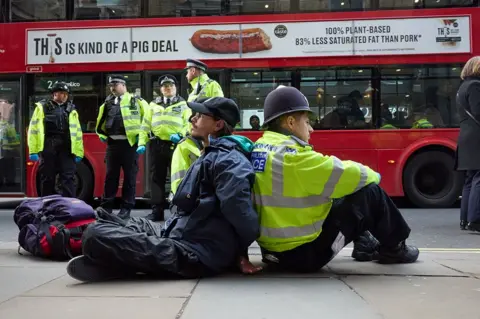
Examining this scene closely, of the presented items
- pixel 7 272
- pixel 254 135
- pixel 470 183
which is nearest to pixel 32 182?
pixel 254 135

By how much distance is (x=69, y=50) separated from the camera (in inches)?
365

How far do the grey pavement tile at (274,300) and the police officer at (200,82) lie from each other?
2742 millimetres

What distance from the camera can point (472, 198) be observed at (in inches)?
225

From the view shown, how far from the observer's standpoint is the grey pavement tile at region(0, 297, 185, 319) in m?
2.49

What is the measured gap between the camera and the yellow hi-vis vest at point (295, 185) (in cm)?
306

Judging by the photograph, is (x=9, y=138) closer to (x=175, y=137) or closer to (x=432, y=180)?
(x=175, y=137)

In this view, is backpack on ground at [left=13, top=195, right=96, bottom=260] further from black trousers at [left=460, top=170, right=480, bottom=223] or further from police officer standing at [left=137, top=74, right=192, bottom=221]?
black trousers at [left=460, top=170, right=480, bottom=223]

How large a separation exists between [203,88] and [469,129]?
310 cm

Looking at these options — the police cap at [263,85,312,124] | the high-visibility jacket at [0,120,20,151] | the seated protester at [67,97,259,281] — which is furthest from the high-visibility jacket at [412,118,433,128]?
the high-visibility jacket at [0,120,20,151]

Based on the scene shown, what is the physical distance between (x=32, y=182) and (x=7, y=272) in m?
6.01

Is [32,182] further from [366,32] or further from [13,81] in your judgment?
[366,32]

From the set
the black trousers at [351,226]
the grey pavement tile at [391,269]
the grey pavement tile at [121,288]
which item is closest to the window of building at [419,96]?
the grey pavement tile at [391,269]

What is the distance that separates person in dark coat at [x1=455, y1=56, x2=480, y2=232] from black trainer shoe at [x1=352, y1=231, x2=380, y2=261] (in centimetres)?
237

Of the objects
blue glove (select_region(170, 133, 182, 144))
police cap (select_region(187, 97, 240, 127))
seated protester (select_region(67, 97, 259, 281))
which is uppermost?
police cap (select_region(187, 97, 240, 127))
